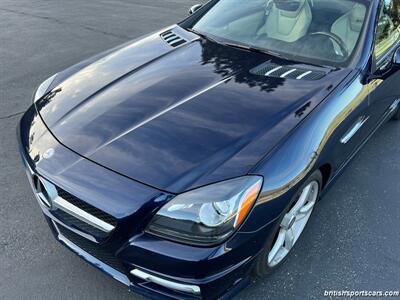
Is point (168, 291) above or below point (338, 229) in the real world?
above

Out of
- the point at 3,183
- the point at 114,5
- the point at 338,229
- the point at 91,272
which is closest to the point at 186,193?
the point at 91,272

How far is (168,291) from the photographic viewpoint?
1771mm

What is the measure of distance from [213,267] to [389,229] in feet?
5.32

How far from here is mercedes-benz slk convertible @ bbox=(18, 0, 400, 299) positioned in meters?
1.68

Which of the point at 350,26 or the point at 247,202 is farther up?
the point at 350,26

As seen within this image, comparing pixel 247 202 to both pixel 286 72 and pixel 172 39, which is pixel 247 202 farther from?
pixel 172 39

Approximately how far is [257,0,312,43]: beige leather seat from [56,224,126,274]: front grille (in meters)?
2.00

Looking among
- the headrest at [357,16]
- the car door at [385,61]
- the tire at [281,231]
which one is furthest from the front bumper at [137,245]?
the headrest at [357,16]

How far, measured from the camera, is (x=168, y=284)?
173 cm

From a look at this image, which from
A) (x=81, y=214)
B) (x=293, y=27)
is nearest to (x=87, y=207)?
(x=81, y=214)

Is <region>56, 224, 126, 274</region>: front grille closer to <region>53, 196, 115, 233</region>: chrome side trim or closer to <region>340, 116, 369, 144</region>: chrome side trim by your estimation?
<region>53, 196, 115, 233</region>: chrome side trim

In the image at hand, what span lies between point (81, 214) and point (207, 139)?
72cm

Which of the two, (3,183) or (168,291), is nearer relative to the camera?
(168,291)

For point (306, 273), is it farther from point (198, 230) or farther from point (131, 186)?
point (131, 186)
